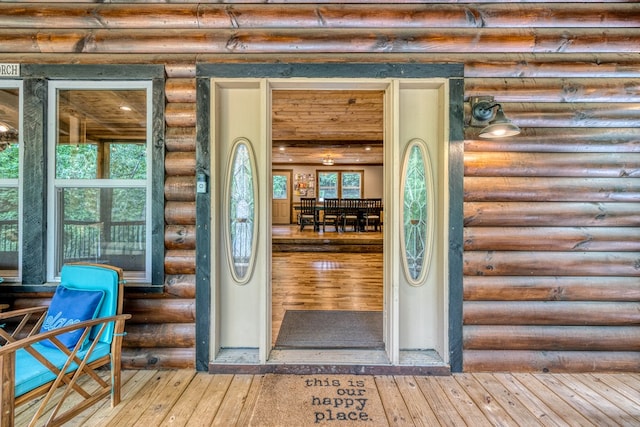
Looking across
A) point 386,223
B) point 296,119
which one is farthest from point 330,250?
point 386,223

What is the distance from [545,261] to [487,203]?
62 centimetres

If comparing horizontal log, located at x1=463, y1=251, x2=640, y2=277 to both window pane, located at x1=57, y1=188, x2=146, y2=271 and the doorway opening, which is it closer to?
the doorway opening

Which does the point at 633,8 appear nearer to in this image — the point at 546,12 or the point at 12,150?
the point at 546,12

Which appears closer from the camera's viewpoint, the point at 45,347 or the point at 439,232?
the point at 45,347

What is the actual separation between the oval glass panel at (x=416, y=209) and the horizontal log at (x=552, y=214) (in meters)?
0.31

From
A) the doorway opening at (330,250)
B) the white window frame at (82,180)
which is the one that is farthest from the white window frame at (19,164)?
the doorway opening at (330,250)

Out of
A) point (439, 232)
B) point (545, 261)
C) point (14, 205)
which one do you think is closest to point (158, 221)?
point (14, 205)

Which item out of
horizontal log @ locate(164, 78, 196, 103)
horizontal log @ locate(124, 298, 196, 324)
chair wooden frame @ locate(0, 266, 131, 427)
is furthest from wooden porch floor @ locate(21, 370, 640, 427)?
horizontal log @ locate(164, 78, 196, 103)

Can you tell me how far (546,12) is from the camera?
2.25 m

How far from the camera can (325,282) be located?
14.9 ft

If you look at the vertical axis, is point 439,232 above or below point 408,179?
below

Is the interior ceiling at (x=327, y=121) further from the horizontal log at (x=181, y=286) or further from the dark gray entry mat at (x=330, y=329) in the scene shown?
the dark gray entry mat at (x=330, y=329)

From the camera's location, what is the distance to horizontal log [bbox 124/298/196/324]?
2312 millimetres

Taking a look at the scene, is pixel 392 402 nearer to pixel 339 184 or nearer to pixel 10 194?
pixel 10 194
